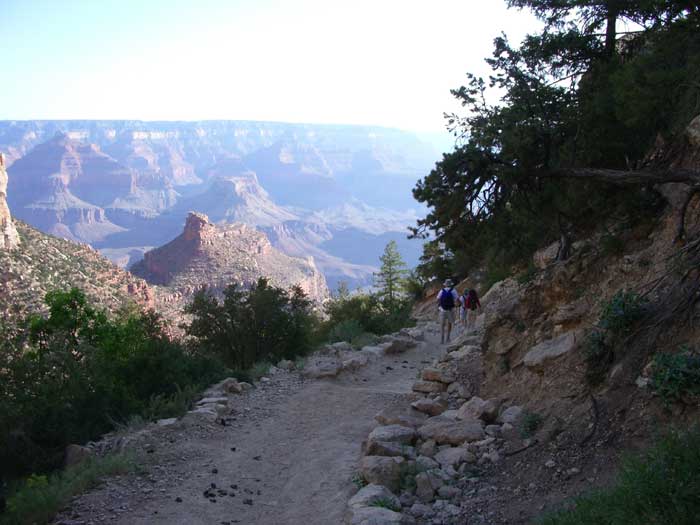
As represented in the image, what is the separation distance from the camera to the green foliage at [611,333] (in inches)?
250

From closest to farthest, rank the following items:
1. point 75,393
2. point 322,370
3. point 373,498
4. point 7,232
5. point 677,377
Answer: point 677,377
point 373,498
point 75,393
point 322,370
point 7,232

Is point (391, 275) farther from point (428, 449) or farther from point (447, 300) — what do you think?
point (428, 449)

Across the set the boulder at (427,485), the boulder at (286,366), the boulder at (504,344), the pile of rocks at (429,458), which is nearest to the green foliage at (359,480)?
the pile of rocks at (429,458)

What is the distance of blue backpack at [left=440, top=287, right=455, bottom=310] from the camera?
1522 centimetres

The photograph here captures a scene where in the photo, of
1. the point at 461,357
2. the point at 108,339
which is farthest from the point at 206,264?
the point at 461,357

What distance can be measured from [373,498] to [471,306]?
1102cm

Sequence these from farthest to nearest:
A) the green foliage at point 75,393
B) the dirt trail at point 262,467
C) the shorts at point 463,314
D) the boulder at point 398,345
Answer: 1. the shorts at point 463,314
2. the boulder at point 398,345
3. the green foliage at point 75,393
4. the dirt trail at point 262,467

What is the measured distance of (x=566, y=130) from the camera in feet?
29.5

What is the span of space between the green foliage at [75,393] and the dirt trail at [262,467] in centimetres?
133

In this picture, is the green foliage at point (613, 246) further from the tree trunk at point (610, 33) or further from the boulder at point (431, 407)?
the tree trunk at point (610, 33)

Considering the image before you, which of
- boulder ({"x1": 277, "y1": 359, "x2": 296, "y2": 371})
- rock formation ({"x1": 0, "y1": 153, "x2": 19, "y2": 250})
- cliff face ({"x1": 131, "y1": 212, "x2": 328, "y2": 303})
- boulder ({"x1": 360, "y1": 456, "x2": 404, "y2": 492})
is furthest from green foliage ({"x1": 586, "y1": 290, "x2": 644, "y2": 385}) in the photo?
cliff face ({"x1": 131, "y1": 212, "x2": 328, "y2": 303})

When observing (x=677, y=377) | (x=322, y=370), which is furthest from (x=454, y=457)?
(x=322, y=370)

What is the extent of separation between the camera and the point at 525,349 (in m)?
8.43

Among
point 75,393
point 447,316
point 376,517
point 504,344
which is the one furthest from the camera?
point 447,316
